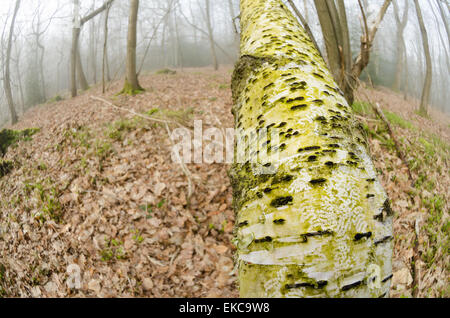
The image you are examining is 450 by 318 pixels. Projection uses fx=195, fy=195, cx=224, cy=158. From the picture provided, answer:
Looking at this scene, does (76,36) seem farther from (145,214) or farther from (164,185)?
(145,214)

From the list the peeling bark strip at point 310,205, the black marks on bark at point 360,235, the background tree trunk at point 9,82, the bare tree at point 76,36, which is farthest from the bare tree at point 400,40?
the bare tree at point 76,36

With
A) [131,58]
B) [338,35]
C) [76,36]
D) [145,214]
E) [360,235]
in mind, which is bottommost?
[145,214]

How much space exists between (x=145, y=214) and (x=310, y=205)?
10.9 ft

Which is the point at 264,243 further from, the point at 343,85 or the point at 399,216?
the point at 343,85

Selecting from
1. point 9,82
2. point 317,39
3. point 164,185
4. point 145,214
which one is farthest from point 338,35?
point 9,82

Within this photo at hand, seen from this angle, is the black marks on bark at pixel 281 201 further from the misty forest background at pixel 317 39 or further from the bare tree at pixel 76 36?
the bare tree at pixel 76 36

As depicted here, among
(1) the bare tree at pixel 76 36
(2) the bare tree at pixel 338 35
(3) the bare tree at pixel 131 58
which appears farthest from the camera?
(3) the bare tree at pixel 131 58

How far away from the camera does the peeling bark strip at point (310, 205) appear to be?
495mm

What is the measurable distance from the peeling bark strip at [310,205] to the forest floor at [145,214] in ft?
6.63

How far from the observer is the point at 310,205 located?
509mm

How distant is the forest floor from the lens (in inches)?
86.4

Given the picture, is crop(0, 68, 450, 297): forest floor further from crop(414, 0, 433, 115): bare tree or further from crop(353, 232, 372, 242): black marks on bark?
crop(353, 232, 372, 242): black marks on bark

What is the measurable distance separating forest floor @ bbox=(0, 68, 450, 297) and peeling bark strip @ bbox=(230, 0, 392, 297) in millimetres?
2020

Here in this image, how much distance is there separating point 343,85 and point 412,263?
2.60 metres
